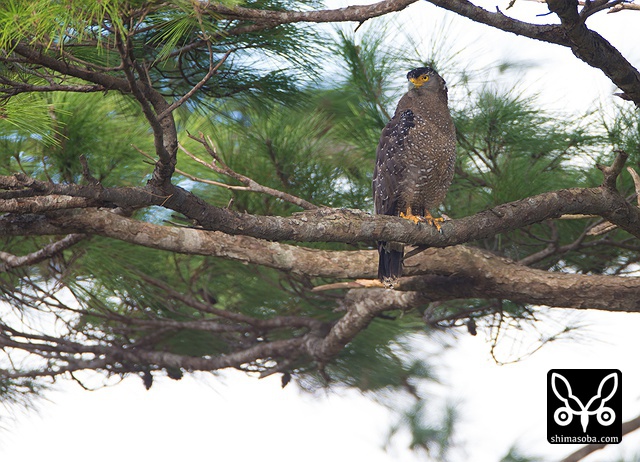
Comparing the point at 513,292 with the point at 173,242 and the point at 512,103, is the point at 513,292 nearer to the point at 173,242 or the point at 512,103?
the point at 512,103

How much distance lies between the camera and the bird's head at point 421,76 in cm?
314

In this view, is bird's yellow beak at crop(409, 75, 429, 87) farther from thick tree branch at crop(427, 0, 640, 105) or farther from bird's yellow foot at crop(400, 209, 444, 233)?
thick tree branch at crop(427, 0, 640, 105)

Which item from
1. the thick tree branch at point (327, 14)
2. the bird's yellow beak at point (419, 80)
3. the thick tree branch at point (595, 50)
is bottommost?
the thick tree branch at point (595, 50)

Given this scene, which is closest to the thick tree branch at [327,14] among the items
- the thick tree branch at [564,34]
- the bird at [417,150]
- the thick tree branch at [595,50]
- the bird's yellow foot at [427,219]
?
the thick tree branch at [564,34]

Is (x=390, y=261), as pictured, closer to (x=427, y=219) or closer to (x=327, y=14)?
(x=427, y=219)

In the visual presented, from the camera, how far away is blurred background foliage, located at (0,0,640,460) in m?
2.89

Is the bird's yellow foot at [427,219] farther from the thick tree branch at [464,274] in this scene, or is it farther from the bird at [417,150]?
the thick tree branch at [464,274]

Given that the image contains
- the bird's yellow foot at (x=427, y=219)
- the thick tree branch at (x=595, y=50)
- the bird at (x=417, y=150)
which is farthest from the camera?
the bird at (x=417, y=150)

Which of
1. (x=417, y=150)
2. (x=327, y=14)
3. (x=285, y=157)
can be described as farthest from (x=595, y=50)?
(x=285, y=157)

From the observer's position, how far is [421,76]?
314cm

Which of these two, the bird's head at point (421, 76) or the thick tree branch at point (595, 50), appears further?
the bird's head at point (421, 76)

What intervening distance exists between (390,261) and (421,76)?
2.71 ft

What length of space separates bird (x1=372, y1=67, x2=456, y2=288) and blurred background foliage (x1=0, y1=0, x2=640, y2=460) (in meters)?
0.26

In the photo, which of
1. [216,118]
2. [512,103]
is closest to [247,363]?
[216,118]
